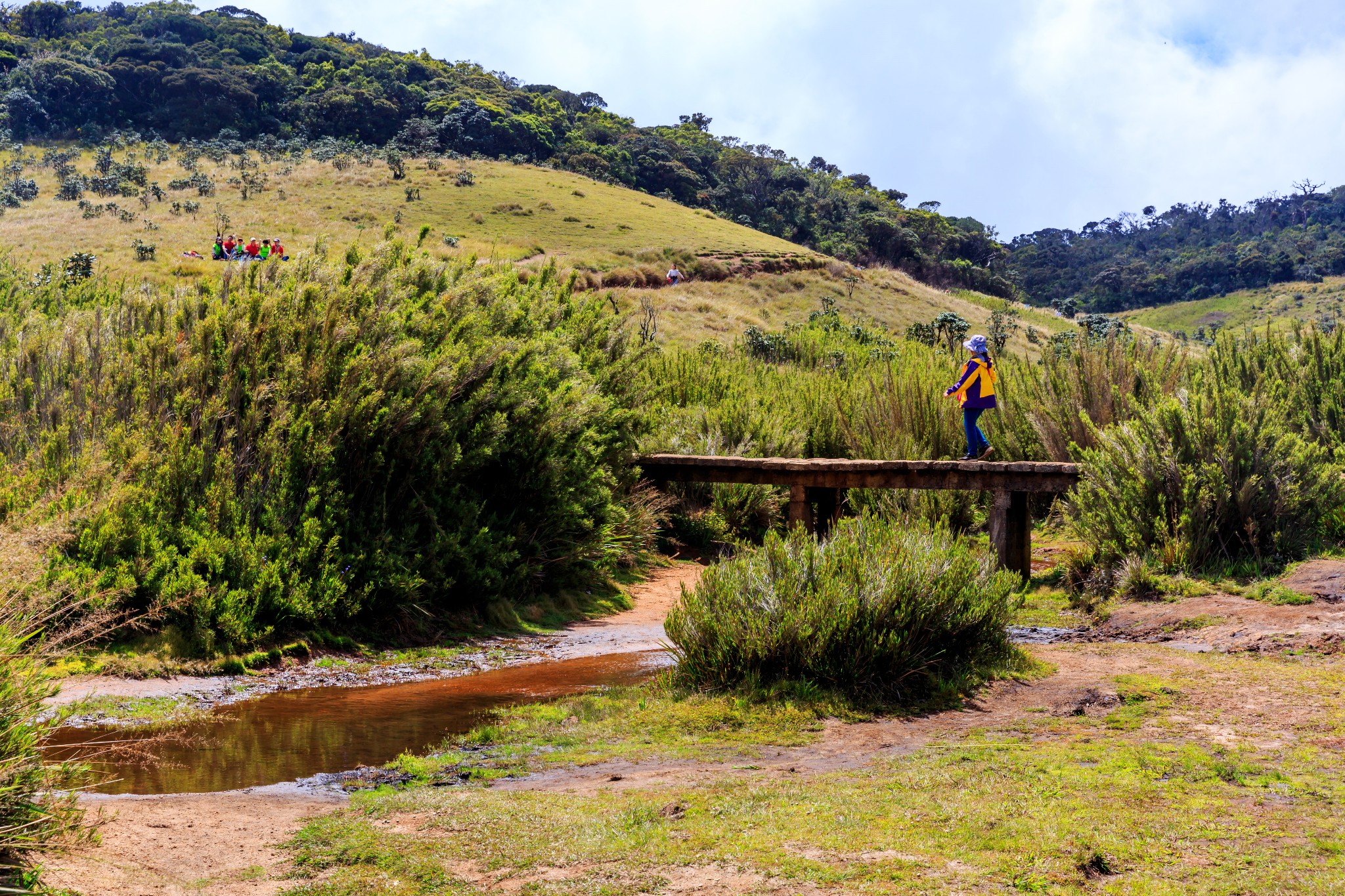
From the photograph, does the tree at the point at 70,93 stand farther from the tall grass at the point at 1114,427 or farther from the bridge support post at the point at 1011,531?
the bridge support post at the point at 1011,531

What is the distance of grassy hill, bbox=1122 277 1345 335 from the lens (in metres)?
75.1

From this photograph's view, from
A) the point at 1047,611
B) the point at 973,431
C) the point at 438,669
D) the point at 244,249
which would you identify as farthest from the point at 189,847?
the point at 244,249

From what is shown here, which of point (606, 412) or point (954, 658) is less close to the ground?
point (606, 412)

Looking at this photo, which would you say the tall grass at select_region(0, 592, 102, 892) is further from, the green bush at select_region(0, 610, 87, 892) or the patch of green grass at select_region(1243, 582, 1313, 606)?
the patch of green grass at select_region(1243, 582, 1313, 606)

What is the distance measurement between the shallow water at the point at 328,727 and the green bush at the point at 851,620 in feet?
4.70

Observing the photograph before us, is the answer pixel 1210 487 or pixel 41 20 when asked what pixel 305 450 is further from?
pixel 41 20

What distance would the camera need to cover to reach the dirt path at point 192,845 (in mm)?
3871

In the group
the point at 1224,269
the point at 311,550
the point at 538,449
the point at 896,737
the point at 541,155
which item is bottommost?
the point at 896,737

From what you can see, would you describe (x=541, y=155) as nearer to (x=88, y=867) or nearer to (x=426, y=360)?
(x=426, y=360)

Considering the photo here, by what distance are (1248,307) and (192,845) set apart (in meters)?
92.0

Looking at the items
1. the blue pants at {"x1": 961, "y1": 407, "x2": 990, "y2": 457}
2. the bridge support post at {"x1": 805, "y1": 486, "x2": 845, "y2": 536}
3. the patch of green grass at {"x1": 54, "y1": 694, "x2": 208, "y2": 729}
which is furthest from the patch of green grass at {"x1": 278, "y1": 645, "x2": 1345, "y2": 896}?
the bridge support post at {"x1": 805, "y1": 486, "x2": 845, "y2": 536}

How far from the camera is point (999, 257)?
97.8m

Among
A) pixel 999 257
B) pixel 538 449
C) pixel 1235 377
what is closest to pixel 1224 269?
pixel 999 257

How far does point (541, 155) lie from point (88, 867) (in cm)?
9020
